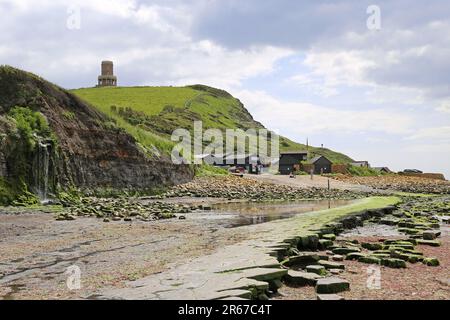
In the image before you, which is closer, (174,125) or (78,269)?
(78,269)

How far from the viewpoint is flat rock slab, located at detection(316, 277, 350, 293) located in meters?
8.76

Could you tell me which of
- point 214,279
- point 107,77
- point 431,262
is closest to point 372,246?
point 431,262

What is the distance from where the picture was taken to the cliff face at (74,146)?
113 feet

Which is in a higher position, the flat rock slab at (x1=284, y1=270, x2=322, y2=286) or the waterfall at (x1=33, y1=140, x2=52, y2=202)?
the waterfall at (x1=33, y1=140, x2=52, y2=202)

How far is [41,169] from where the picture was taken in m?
33.3

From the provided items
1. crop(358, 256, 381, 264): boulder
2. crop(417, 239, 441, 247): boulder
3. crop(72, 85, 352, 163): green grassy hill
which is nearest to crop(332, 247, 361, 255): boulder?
crop(358, 256, 381, 264): boulder

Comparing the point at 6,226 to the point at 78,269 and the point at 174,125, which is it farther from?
the point at 174,125

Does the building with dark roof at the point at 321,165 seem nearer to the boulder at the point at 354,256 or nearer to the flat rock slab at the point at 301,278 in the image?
the boulder at the point at 354,256

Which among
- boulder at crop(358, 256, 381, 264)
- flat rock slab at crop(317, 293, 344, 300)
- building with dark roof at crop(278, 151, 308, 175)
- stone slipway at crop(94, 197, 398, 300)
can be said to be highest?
building with dark roof at crop(278, 151, 308, 175)

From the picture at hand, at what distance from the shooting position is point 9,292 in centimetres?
905

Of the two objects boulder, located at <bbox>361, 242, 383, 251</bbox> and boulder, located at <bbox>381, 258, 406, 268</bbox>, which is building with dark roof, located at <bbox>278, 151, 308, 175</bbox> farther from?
boulder, located at <bbox>381, 258, 406, 268</bbox>

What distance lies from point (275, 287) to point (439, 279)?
3.99m

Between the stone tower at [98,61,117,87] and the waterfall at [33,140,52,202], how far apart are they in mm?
147260
